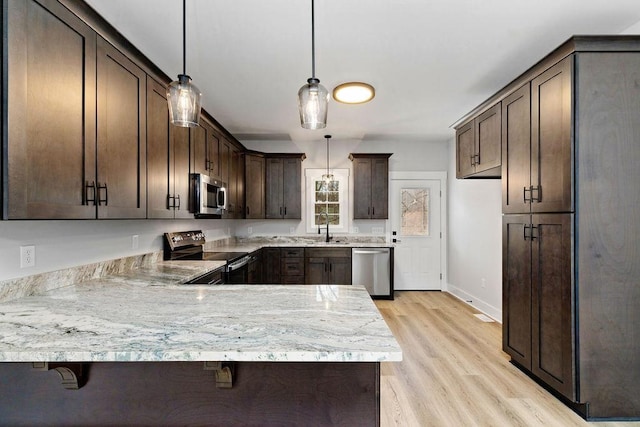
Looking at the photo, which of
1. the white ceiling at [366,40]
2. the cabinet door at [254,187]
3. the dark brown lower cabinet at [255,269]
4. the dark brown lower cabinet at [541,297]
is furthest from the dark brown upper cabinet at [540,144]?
the cabinet door at [254,187]

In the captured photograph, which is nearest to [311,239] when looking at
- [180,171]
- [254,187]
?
[254,187]

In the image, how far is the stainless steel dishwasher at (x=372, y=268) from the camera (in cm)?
492

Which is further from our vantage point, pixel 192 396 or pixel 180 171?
pixel 180 171

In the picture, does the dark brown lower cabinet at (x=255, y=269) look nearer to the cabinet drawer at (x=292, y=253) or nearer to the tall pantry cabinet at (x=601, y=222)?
the cabinet drawer at (x=292, y=253)

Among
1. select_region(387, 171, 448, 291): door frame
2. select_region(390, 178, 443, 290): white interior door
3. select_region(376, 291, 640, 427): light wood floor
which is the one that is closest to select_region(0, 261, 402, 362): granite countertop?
select_region(376, 291, 640, 427): light wood floor

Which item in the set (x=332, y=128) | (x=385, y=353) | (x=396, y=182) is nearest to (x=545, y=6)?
(x=385, y=353)

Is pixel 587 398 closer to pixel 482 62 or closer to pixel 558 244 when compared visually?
pixel 558 244

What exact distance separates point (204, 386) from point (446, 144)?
5.31m

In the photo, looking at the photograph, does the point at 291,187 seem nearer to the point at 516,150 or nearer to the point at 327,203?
the point at 327,203

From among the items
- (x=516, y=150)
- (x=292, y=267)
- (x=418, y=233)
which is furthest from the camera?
(x=418, y=233)

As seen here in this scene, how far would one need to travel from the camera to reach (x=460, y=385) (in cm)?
253

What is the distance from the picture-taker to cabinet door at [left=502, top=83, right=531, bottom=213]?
2.49 meters

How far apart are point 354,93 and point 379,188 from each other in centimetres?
229

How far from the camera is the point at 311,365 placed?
1275 millimetres
